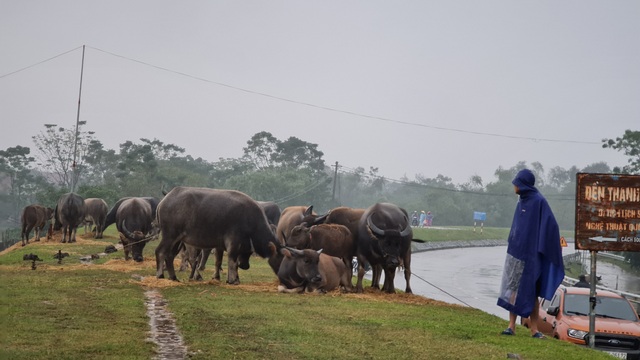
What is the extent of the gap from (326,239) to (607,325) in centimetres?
755

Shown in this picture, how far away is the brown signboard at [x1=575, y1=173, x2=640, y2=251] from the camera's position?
1789cm

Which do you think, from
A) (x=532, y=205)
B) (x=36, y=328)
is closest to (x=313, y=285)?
(x=532, y=205)

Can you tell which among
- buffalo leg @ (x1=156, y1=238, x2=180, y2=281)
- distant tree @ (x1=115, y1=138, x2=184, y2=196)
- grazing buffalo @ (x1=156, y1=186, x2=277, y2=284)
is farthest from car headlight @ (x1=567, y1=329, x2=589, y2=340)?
distant tree @ (x1=115, y1=138, x2=184, y2=196)

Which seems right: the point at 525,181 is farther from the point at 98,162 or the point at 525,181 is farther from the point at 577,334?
the point at 98,162

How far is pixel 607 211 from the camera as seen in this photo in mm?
18000

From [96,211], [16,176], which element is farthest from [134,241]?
[16,176]

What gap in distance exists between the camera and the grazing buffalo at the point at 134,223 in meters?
31.0

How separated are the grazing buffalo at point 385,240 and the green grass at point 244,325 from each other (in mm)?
1229

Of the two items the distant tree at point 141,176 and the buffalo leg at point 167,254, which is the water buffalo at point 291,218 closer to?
the buffalo leg at point 167,254

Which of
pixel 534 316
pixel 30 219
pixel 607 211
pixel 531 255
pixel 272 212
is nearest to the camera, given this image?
pixel 531 255

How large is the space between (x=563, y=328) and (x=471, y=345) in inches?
362

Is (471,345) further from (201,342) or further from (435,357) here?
(201,342)

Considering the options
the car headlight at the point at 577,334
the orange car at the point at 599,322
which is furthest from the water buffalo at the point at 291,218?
the car headlight at the point at 577,334

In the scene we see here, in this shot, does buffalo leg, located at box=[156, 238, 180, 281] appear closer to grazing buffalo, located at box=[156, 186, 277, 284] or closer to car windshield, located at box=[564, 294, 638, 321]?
grazing buffalo, located at box=[156, 186, 277, 284]
